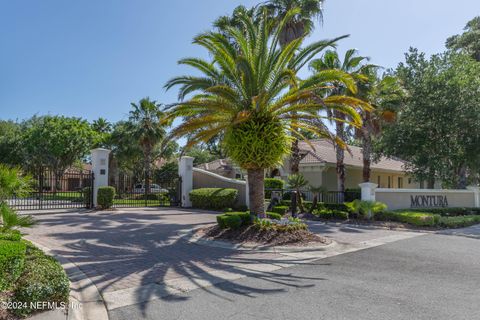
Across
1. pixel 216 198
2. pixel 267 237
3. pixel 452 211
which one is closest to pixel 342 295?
pixel 267 237

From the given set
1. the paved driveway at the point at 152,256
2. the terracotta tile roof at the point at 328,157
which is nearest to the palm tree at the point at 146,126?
the terracotta tile roof at the point at 328,157

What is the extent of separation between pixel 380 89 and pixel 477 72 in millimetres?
6753

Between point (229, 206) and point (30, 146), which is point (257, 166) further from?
point (30, 146)

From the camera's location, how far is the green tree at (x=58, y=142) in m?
37.0

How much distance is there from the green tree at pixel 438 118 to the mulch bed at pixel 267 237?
49.5ft

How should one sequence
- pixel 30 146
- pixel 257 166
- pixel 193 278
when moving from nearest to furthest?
pixel 193 278 < pixel 257 166 < pixel 30 146

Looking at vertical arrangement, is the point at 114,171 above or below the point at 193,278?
above

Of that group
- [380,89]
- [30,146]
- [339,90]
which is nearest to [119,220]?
[339,90]

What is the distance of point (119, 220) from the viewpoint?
15812 mm

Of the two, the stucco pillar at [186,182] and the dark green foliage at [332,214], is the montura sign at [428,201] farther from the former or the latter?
the stucco pillar at [186,182]

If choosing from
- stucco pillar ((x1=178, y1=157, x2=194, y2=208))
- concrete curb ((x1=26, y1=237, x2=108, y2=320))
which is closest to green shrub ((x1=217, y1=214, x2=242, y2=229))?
concrete curb ((x1=26, y1=237, x2=108, y2=320))

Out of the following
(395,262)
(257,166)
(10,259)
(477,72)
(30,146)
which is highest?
(477,72)

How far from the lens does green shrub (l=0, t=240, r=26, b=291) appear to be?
4.74 metres

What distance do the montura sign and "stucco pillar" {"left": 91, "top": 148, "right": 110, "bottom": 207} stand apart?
17.1 meters
